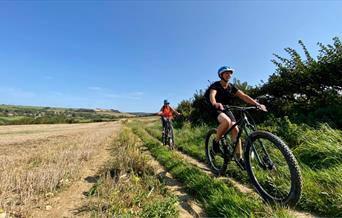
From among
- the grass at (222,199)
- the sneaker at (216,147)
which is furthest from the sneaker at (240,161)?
the sneaker at (216,147)

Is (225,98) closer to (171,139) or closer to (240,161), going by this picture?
(240,161)

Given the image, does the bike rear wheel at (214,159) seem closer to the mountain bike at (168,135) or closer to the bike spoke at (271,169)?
the bike spoke at (271,169)

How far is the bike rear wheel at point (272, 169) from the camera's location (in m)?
3.62

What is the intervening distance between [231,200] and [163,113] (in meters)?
8.54

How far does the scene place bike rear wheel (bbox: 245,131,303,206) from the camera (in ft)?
11.9

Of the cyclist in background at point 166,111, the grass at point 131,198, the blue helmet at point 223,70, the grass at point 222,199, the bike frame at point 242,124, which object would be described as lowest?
the grass at point 131,198

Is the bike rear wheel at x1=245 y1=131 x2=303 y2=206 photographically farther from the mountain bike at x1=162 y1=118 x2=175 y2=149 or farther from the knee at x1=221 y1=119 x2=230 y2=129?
the mountain bike at x1=162 y1=118 x2=175 y2=149

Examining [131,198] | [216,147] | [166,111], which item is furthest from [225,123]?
[166,111]

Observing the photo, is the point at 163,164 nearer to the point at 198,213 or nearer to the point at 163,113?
the point at 198,213

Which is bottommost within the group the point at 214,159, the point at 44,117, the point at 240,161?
the point at 214,159

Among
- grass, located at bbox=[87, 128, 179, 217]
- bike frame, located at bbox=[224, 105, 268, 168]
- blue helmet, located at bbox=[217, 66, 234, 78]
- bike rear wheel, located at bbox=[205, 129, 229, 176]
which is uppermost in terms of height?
blue helmet, located at bbox=[217, 66, 234, 78]

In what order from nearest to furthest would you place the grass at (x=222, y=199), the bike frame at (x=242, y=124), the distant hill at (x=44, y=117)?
the grass at (x=222, y=199) < the bike frame at (x=242, y=124) < the distant hill at (x=44, y=117)

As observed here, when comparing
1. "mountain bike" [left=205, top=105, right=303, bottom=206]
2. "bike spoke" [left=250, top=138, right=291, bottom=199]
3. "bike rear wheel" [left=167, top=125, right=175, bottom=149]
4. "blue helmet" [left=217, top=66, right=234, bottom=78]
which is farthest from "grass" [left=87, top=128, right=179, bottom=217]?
"bike rear wheel" [left=167, top=125, right=175, bottom=149]

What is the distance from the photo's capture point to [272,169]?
4312 mm
